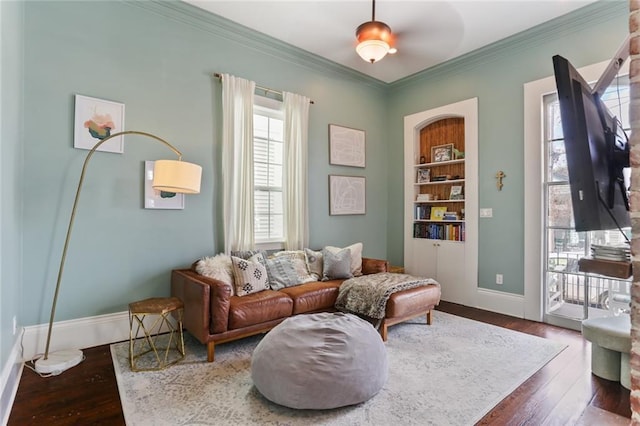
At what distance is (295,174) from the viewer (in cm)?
423

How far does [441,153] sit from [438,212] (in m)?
0.85

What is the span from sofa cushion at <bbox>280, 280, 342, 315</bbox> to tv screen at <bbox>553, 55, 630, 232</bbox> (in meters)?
2.36

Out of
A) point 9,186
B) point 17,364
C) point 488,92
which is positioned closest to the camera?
point 9,186

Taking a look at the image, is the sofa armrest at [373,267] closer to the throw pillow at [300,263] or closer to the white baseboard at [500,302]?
the throw pillow at [300,263]

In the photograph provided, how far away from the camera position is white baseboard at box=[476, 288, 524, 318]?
393cm

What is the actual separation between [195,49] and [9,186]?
7.04 feet

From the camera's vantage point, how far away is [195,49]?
3557 millimetres

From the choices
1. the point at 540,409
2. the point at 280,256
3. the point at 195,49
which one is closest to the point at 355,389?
the point at 540,409

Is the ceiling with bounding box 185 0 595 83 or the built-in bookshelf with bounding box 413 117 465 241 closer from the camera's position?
the ceiling with bounding box 185 0 595 83

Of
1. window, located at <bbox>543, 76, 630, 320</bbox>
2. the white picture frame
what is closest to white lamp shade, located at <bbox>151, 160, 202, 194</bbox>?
the white picture frame

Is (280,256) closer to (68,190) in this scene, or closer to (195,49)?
(68,190)

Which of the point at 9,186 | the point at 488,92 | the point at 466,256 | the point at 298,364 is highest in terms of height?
the point at 488,92

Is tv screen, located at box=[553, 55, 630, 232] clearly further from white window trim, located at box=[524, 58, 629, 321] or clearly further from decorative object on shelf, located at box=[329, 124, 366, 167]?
decorative object on shelf, located at box=[329, 124, 366, 167]

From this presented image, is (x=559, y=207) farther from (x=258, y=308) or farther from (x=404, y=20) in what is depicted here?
(x=258, y=308)
